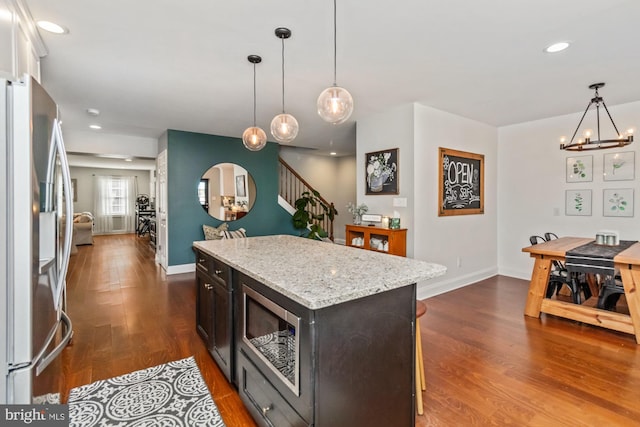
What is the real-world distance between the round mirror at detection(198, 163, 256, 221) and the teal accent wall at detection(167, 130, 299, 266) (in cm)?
9

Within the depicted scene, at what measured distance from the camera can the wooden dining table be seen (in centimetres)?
279

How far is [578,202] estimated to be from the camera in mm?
4426

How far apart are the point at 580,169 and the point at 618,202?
0.62 metres

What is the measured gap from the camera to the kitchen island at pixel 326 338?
1283mm

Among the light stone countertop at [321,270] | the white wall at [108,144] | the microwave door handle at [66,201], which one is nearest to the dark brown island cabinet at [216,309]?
the light stone countertop at [321,270]

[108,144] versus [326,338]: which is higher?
[108,144]

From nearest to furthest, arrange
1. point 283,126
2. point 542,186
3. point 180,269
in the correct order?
point 283,126
point 542,186
point 180,269

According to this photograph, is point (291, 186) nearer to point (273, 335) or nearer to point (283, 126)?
point (283, 126)

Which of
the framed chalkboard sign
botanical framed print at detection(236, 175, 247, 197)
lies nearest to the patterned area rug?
the framed chalkboard sign

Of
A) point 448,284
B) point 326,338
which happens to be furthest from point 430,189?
point 326,338

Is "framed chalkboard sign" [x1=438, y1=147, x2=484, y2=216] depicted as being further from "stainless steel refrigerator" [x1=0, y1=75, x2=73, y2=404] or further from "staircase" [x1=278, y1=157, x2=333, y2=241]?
"stainless steel refrigerator" [x1=0, y1=75, x2=73, y2=404]

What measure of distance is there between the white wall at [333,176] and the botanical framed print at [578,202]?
15.5 ft

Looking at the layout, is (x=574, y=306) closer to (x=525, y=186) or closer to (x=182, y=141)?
(x=525, y=186)

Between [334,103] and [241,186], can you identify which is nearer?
[334,103]
